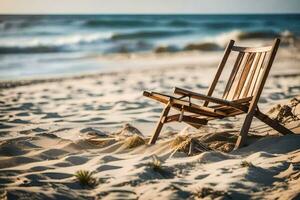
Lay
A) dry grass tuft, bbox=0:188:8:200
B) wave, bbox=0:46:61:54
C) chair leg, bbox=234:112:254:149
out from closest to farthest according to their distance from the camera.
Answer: dry grass tuft, bbox=0:188:8:200
chair leg, bbox=234:112:254:149
wave, bbox=0:46:61:54

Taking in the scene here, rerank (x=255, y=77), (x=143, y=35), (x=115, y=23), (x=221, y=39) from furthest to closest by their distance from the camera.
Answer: (x=115, y=23), (x=143, y=35), (x=221, y=39), (x=255, y=77)

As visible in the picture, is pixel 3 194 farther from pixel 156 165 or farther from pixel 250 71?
pixel 250 71

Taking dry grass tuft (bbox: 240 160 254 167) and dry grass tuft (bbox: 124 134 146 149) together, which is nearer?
dry grass tuft (bbox: 240 160 254 167)

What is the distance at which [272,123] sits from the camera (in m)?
4.59

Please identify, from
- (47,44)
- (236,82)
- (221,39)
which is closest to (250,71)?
(236,82)

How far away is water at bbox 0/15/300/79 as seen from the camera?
14741mm

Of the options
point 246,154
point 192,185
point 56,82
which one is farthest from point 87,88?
point 192,185

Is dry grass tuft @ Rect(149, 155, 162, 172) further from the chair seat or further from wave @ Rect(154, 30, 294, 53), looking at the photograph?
wave @ Rect(154, 30, 294, 53)

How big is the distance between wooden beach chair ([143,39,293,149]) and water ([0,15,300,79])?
755 cm

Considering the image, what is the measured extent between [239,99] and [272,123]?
431 mm

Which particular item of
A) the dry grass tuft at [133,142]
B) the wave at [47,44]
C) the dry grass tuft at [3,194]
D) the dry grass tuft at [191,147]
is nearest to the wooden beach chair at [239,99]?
the dry grass tuft at [133,142]

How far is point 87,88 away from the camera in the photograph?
9586 mm

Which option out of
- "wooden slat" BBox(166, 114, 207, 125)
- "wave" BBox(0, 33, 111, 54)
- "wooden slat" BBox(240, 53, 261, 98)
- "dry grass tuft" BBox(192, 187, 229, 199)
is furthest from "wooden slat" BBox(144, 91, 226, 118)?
"wave" BBox(0, 33, 111, 54)

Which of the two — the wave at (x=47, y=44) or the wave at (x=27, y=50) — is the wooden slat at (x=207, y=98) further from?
the wave at (x=47, y=44)
